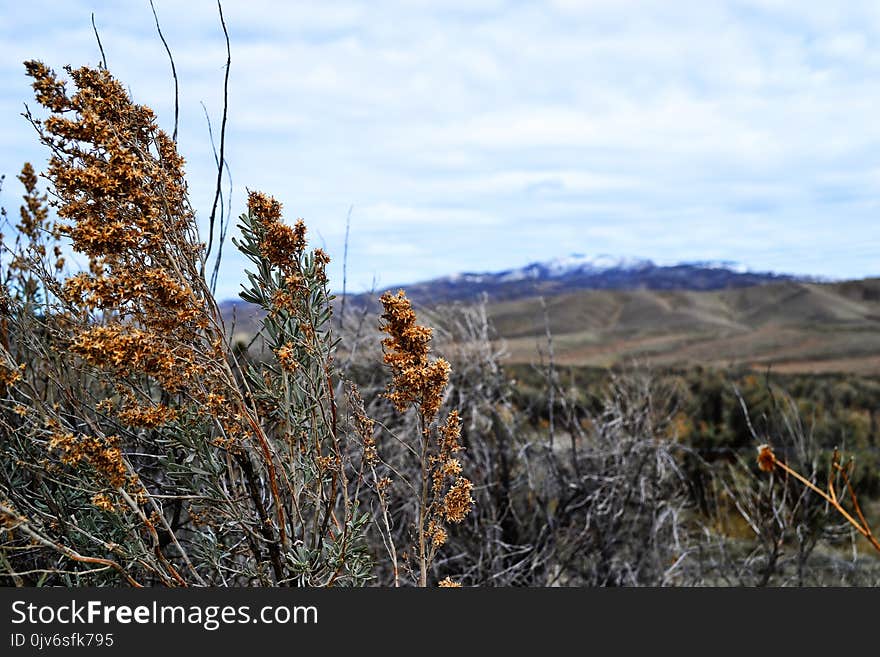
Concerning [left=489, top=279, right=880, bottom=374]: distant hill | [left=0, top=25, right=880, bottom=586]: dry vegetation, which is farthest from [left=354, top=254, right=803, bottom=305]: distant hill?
[left=0, top=25, right=880, bottom=586]: dry vegetation

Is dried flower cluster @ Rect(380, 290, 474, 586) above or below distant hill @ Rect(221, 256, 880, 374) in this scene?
below

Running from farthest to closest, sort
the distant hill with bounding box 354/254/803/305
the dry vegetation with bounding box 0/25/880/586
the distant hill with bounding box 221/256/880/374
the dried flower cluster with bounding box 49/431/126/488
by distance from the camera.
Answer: the distant hill with bounding box 354/254/803/305 → the distant hill with bounding box 221/256/880/374 → the dry vegetation with bounding box 0/25/880/586 → the dried flower cluster with bounding box 49/431/126/488

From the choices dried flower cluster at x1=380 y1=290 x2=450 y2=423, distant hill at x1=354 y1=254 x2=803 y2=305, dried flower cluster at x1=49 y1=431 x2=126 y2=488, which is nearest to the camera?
dried flower cluster at x1=49 y1=431 x2=126 y2=488

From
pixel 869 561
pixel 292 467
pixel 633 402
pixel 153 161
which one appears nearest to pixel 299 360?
pixel 292 467

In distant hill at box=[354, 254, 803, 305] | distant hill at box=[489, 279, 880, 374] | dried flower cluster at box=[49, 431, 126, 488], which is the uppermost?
distant hill at box=[354, 254, 803, 305]

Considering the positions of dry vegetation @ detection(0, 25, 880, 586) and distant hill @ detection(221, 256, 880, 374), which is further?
distant hill @ detection(221, 256, 880, 374)

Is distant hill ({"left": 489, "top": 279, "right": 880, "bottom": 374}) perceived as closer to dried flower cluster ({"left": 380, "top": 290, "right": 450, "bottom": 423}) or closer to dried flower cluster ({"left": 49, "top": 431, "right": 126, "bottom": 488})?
dried flower cluster ({"left": 380, "top": 290, "right": 450, "bottom": 423})

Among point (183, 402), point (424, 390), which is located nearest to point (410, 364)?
point (424, 390)

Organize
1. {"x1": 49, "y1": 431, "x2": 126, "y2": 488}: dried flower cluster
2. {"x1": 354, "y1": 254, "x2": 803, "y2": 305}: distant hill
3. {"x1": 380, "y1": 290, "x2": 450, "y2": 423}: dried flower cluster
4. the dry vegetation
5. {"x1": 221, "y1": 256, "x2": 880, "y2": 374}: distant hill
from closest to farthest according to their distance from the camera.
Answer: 1. {"x1": 49, "y1": 431, "x2": 126, "y2": 488}: dried flower cluster
2. the dry vegetation
3. {"x1": 380, "y1": 290, "x2": 450, "y2": 423}: dried flower cluster
4. {"x1": 221, "y1": 256, "x2": 880, "y2": 374}: distant hill
5. {"x1": 354, "y1": 254, "x2": 803, "y2": 305}: distant hill

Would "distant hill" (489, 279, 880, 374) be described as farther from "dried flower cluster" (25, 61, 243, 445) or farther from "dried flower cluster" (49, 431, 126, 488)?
"dried flower cluster" (49, 431, 126, 488)

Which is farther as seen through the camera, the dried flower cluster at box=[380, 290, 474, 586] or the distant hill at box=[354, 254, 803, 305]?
the distant hill at box=[354, 254, 803, 305]

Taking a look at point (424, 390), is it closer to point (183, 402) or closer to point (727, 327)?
point (183, 402)

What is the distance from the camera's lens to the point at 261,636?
1438mm

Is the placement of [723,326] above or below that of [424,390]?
above
